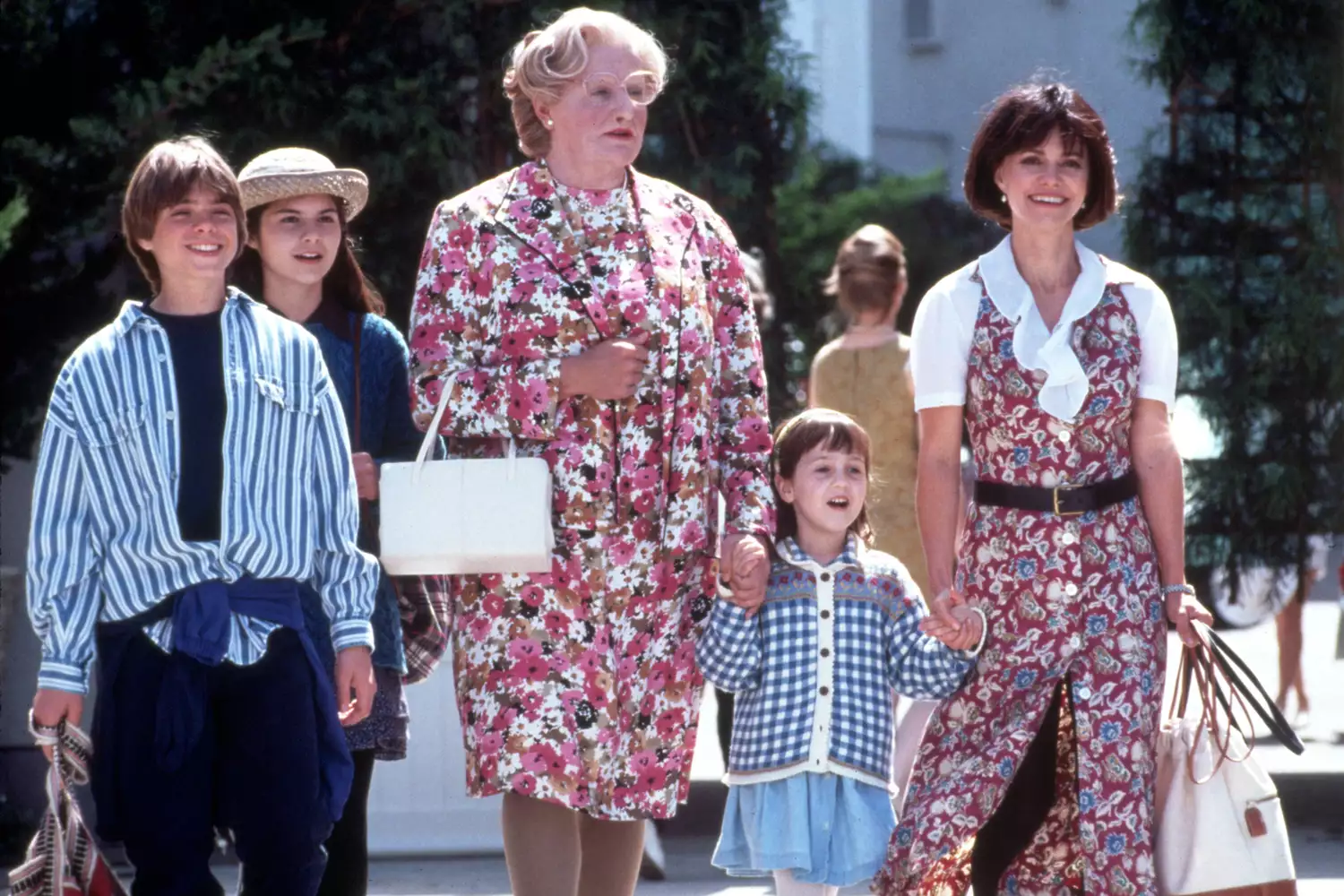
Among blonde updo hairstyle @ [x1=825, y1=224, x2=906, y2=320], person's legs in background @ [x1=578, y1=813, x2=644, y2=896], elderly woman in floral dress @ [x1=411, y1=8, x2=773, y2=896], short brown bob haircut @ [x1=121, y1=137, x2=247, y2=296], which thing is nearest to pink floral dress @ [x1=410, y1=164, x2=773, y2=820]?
elderly woman in floral dress @ [x1=411, y1=8, x2=773, y2=896]

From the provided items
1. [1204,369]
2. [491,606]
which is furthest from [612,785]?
[1204,369]

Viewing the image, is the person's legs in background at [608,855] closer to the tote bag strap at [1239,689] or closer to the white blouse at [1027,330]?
the white blouse at [1027,330]

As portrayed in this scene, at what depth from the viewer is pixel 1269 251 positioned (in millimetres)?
7598

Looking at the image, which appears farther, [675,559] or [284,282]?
[284,282]

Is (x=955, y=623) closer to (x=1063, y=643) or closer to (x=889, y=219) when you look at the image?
(x=1063, y=643)

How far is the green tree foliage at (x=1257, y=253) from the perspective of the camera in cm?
745

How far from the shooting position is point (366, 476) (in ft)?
15.2

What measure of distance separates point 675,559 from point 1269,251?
12.3 feet

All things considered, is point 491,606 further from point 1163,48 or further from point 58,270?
point 1163,48

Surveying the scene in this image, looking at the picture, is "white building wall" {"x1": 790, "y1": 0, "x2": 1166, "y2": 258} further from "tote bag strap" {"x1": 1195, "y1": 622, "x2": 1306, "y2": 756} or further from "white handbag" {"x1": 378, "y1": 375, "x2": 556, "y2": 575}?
"white handbag" {"x1": 378, "y1": 375, "x2": 556, "y2": 575}

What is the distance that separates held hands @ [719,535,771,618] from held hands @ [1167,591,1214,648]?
2.57 feet

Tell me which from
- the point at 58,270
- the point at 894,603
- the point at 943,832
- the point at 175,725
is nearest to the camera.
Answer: the point at 175,725

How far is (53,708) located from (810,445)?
67.0 inches

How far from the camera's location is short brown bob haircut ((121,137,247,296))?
4035mm
